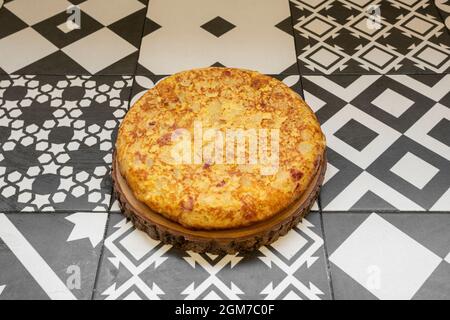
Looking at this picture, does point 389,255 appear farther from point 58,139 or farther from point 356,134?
point 58,139

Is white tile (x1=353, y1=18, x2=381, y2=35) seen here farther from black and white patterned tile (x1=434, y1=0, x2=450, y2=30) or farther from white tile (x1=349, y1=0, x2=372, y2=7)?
black and white patterned tile (x1=434, y1=0, x2=450, y2=30)

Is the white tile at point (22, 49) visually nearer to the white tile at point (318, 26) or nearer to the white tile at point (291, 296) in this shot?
the white tile at point (318, 26)

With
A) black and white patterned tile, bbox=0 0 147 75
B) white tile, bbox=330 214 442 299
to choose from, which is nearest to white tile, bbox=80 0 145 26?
black and white patterned tile, bbox=0 0 147 75

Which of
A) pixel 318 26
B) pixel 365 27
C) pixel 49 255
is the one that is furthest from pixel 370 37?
pixel 49 255

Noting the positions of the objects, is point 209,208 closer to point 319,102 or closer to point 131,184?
point 131,184
